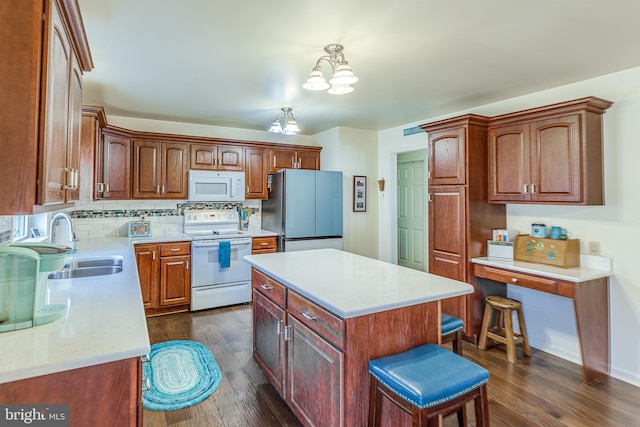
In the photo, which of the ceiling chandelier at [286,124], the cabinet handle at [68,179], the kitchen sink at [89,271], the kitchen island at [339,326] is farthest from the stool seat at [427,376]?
the ceiling chandelier at [286,124]

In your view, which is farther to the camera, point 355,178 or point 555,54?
point 355,178

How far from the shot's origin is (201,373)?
8.91 ft

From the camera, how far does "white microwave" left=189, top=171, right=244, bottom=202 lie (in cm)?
448

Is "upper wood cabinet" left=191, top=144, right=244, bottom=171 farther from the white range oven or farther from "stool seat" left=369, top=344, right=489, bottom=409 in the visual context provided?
"stool seat" left=369, top=344, right=489, bottom=409

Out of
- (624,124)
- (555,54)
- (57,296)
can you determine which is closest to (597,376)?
(624,124)

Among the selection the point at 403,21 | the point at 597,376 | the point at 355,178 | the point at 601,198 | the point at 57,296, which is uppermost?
the point at 403,21

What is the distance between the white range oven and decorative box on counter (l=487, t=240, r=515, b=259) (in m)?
2.81

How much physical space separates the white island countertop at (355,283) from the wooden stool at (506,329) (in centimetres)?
134

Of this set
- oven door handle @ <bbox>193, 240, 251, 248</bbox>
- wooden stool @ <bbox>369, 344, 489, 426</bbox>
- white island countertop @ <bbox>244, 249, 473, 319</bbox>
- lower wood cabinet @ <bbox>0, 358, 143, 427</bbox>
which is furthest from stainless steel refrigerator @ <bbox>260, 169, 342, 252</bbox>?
lower wood cabinet @ <bbox>0, 358, 143, 427</bbox>

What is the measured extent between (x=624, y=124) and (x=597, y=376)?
6.51ft

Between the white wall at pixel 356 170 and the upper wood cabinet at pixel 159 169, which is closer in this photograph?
the upper wood cabinet at pixel 159 169

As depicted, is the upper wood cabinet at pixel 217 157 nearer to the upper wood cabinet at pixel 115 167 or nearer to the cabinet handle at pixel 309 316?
the upper wood cabinet at pixel 115 167

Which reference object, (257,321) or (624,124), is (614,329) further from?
(257,321)

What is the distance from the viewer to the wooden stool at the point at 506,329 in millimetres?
2982
